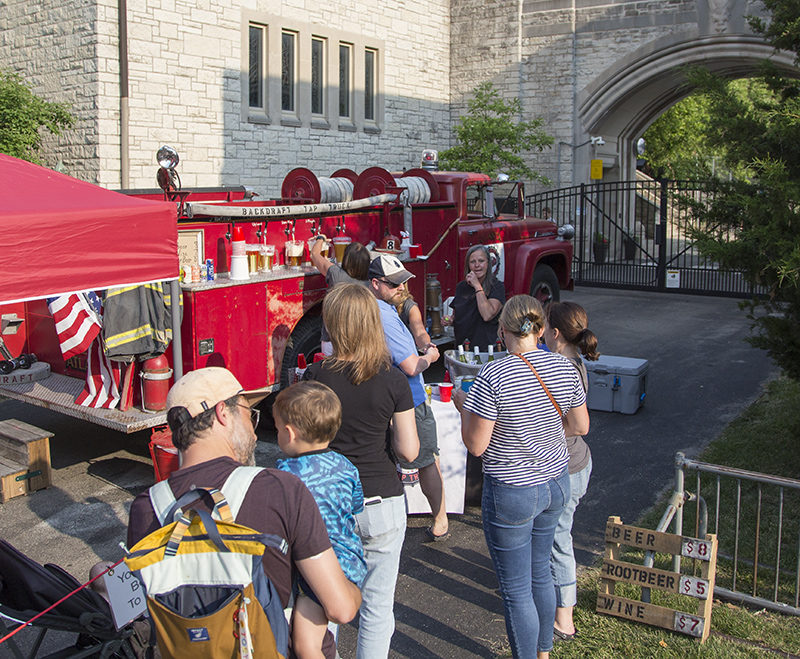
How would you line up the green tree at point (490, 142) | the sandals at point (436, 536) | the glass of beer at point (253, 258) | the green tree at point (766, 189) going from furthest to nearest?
1. the green tree at point (490, 142)
2. the glass of beer at point (253, 258)
3. the sandals at point (436, 536)
4. the green tree at point (766, 189)

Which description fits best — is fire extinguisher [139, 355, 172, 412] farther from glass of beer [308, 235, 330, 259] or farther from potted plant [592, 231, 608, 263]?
potted plant [592, 231, 608, 263]

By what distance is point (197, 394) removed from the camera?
89.3 inches

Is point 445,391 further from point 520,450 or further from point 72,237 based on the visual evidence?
point 72,237

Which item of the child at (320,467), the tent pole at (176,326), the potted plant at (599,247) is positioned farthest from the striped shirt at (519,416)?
the potted plant at (599,247)

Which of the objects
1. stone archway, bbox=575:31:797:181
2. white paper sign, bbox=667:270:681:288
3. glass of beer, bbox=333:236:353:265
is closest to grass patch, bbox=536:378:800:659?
glass of beer, bbox=333:236:353:265

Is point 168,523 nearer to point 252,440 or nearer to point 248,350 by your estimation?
point 252,440

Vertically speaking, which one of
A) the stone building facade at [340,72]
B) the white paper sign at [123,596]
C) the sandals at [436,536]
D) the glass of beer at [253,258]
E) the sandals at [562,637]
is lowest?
the sandals at [562,637]

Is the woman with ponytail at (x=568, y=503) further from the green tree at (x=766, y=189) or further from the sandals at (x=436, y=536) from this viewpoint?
the green tree at (x=766, y=189)

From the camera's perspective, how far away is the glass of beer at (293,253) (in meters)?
6.77

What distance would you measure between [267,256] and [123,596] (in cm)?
399

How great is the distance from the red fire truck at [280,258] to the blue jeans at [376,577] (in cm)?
292

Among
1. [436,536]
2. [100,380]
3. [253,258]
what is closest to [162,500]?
Result: [436,536]

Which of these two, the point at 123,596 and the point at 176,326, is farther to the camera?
the point at 176,326

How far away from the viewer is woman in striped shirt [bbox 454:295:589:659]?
317 centimetres
